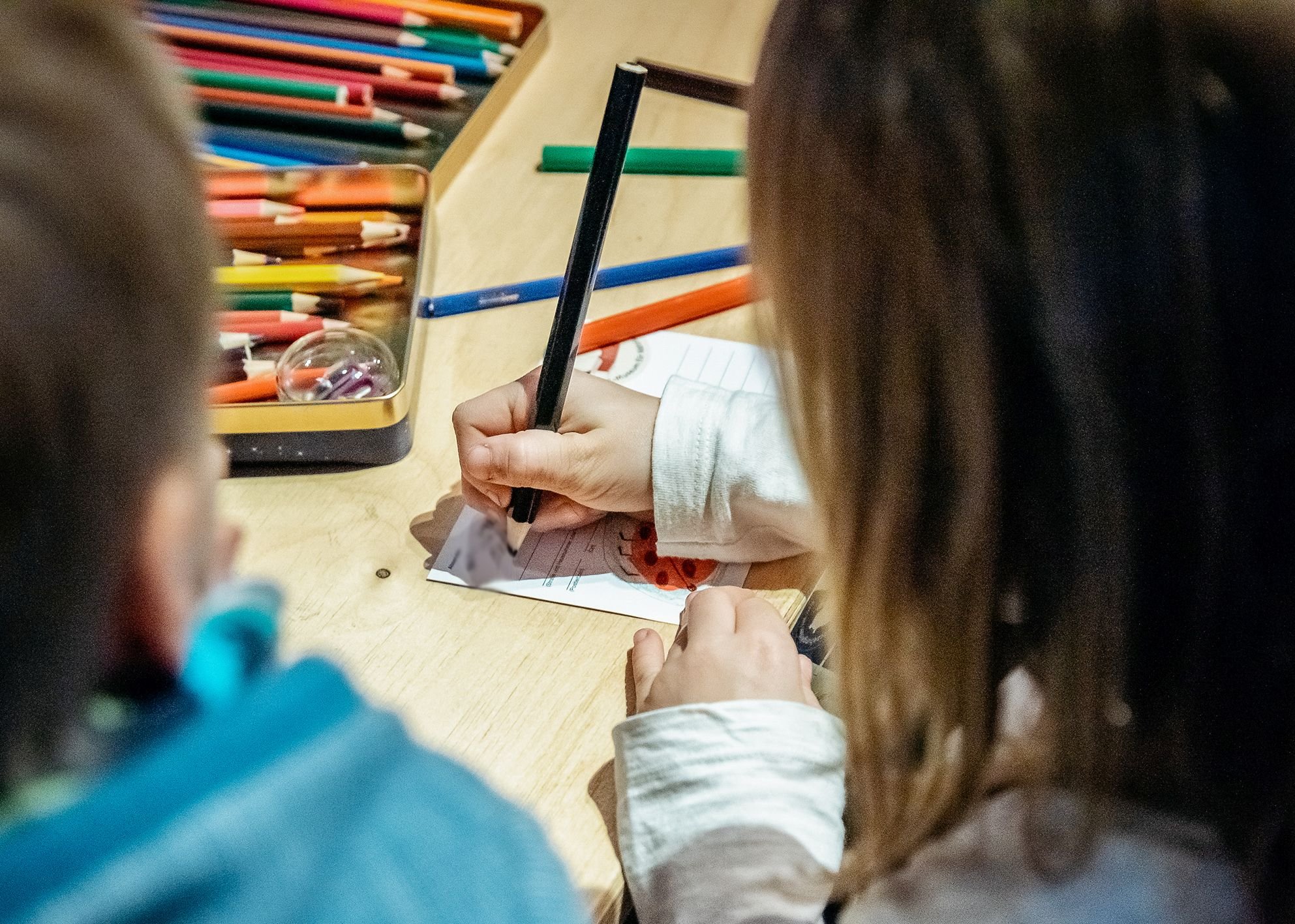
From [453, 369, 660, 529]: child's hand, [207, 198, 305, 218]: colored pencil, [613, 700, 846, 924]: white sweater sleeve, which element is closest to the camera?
[613, 700, 846, 924]: white sweater sleeve

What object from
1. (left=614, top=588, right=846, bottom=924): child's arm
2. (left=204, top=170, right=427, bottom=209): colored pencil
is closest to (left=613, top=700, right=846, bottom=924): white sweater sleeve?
(left=614, top=588, right=846, bottom=924): child's arm

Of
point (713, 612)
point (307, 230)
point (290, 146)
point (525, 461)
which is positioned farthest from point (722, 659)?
point (290, 146)

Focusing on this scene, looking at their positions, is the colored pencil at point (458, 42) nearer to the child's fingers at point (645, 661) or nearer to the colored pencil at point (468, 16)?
the colored pencil at point (468, 16)

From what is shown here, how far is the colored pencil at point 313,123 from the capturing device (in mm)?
700

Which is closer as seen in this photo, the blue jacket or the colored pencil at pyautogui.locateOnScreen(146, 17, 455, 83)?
the blue jacket

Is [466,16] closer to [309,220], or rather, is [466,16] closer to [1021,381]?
[309,220]

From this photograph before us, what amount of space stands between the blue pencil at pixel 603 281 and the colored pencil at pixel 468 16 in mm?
235

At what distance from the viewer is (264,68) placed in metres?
0.73

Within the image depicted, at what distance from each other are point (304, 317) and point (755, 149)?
1.05 ft

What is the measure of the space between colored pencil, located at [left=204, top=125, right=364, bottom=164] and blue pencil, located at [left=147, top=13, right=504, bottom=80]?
75 millimetres

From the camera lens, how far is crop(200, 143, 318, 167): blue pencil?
0.68 metres

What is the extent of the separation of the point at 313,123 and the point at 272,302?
0.58 ft

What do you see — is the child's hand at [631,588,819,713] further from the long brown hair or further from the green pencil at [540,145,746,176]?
the green pencil at [540,145,746,176]

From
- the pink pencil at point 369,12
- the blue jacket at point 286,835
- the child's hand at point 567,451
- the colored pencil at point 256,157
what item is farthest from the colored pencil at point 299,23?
the blue jacket at point 286,835
